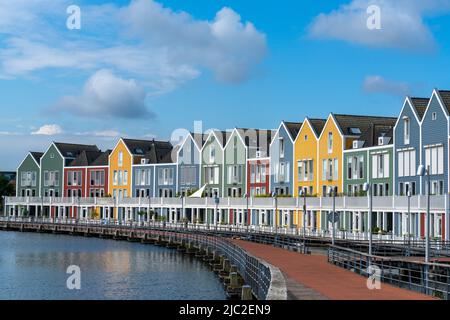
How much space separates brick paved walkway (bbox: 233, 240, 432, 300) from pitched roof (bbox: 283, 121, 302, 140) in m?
44.6

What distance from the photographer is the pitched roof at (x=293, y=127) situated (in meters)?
86.1

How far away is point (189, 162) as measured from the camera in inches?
4021

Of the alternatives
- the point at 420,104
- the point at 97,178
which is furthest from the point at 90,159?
the point at 420,104

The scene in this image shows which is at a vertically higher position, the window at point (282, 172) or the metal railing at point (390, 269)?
the window at point (282, 172)

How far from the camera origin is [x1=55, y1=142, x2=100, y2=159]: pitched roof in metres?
122

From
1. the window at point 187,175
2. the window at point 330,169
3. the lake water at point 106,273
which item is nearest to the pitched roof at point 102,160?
the window at point 187,175

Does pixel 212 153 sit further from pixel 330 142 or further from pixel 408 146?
pixel 408 146

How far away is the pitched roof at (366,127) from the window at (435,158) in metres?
9.93

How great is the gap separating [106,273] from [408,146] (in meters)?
29.8

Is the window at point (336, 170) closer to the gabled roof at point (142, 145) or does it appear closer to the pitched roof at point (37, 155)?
the gabled roof at point (142, 145)

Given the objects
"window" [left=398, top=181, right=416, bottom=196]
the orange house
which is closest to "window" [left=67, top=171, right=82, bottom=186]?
the orange house

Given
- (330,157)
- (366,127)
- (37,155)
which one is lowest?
(330,157)

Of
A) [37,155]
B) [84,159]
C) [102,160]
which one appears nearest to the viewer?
[102,160]

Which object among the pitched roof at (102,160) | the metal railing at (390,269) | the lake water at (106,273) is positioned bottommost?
the lake water at (106,273)
